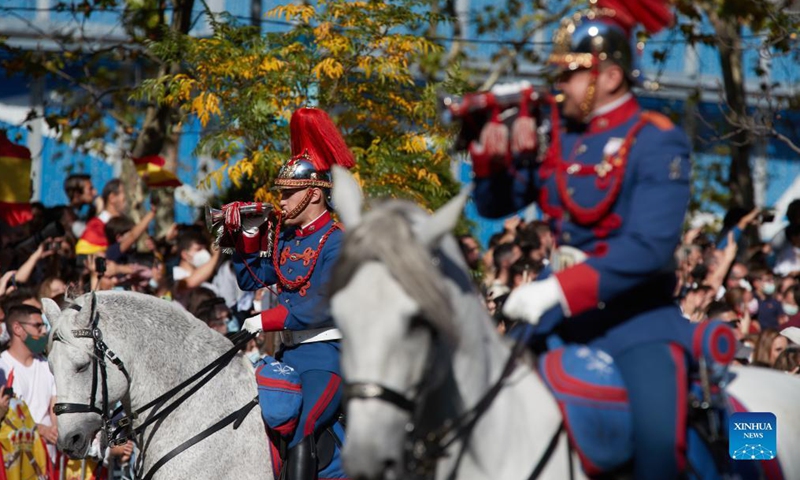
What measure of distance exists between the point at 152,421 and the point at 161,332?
54 cm

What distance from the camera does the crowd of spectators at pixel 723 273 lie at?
10984 millimetres

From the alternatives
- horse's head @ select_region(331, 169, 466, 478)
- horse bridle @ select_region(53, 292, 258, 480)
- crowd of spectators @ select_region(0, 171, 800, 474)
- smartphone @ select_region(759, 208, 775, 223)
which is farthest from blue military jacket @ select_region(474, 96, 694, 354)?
smartphone @ select_region(759, 208, 775, 223)

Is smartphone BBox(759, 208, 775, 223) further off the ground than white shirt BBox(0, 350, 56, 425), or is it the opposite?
smartphone BBox(759, 208, 775, 223)

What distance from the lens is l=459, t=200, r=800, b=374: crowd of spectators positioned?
1098cm

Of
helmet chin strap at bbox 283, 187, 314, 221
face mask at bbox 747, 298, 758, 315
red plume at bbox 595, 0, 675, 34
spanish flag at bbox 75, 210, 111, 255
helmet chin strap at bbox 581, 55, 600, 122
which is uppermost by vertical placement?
red plume at bbox 595, 0, 675, 34

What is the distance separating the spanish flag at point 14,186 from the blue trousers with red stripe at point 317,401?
5983 mm

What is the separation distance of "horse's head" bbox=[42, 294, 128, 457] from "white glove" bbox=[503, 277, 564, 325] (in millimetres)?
3368

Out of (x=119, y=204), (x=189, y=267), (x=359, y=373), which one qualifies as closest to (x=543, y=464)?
(x=359, y=373)

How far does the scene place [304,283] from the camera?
7367mm

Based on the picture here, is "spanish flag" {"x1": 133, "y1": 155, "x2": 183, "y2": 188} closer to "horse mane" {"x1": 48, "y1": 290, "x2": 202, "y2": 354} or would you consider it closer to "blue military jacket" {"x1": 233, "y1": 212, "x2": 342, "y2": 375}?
"blue military jacket" {"x1": 233, "y1": 212, "x2": 342, "y2": 375}

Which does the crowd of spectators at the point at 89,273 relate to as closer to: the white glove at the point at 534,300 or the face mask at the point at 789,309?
the white glove at the point at 534,300

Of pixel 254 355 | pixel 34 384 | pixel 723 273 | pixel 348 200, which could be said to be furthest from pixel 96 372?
pixel 723 273

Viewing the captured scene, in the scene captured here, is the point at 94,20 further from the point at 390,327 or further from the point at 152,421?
the point at 390,327

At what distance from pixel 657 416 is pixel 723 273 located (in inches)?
324
